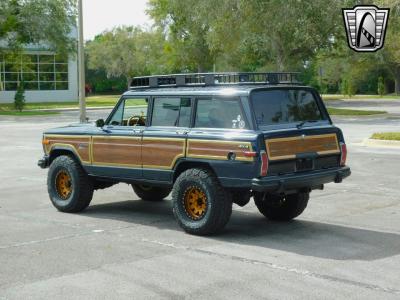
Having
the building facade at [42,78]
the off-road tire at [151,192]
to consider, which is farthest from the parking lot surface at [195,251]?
the building facade at [42,78]

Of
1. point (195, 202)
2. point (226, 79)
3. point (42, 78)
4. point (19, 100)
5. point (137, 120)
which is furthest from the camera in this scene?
point (42, 78)

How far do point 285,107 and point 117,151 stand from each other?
2434 millimetres

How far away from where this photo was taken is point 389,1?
25156 millimetres

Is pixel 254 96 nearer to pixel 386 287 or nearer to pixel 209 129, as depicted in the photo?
pixel 209 129

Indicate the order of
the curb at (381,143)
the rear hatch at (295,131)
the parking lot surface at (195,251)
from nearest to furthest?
the parking lot surface at (195,251)
the rear hatch at (295,131)
the curb at (381,143)

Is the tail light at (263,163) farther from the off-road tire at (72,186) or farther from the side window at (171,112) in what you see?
the off-road tire at (72,186)

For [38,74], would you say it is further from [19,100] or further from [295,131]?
[295,131]

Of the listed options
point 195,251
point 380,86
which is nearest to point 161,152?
point 195,251

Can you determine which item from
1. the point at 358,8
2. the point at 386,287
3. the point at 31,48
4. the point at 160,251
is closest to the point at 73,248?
the point at 160,251

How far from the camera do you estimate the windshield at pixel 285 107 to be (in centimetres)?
869

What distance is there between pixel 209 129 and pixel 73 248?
7.24 ft

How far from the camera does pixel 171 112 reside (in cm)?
945

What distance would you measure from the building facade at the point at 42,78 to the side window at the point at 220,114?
5552 centimetres

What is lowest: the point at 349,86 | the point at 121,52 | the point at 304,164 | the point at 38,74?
the point at 304,164
